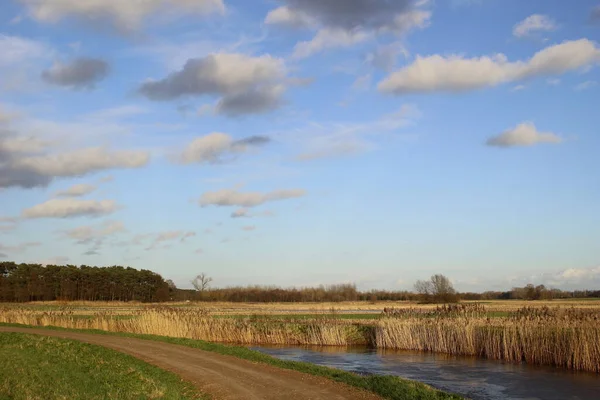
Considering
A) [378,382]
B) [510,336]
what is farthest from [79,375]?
[510,336]

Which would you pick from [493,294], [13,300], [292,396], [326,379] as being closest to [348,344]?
[326,379]

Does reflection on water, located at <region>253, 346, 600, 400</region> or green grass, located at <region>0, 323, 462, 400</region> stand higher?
green grass, located at <region>0, 323, 462, 400</region>

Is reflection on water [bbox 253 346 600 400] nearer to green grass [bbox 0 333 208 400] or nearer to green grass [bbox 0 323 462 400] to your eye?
green grass [bbox 0 323 462 400]

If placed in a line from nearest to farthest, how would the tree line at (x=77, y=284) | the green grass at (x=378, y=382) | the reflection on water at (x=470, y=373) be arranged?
the green grass at (x=378, y=382) < the reflection on water at (x=470, y=373) < the tree line at (x=77, y=284)

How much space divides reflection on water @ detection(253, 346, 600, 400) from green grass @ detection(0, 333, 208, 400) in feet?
32.9

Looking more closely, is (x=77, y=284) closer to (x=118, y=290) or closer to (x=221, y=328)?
(x=118, y=290)

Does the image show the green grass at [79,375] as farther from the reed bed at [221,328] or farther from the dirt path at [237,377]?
the reed bed at [221,328]

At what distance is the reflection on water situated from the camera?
66.6ft

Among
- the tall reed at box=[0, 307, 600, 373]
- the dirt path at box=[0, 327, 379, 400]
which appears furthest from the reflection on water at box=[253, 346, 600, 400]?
the dirt path at box=[0, 327, 379, 400]

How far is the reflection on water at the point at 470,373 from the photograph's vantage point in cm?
2030

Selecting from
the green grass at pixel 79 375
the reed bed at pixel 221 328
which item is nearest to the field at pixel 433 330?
the reed bed at pixel 221 328

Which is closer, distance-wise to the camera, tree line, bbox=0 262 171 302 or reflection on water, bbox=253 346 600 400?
reflection on water, bbox=253 346 600 400

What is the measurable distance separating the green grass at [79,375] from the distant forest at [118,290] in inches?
3473

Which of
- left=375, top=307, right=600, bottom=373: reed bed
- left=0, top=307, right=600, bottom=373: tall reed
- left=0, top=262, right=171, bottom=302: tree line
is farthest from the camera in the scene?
left=0, top=262, right=171, bottom=302: tree line
